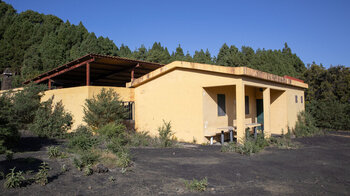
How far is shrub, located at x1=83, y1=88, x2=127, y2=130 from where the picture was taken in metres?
11.0

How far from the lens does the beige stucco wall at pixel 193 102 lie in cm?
1000

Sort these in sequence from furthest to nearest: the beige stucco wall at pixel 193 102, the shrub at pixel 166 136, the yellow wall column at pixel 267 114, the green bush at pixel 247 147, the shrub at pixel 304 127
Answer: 1. the shrub at pixel 304 127
2. the yellow wall column at pixel 267 114
3. the beige stucco wall at pixel 193 102
4. the shrub at pixel 166 136
5. the green bush at pixel 247 147

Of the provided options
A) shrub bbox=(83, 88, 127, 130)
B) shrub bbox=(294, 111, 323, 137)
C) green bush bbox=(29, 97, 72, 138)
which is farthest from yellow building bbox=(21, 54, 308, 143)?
shrub bbox=(83, 88, 127, 130)

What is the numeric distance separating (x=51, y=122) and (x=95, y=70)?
5.46 m

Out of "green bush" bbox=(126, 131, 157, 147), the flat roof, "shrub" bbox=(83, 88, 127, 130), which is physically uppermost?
the flat roof

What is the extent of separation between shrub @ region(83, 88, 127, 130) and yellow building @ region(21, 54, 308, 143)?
68 cm

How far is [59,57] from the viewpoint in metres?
28.5

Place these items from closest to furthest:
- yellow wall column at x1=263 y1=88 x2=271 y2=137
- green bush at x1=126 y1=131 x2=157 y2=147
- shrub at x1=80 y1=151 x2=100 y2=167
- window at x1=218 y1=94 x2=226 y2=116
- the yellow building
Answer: shrub at x1=80 y1=151 x2=100 y2=167 → green bush at x1=126 y1=131 x2=157 y2=147 → the yellow building → yellow wall column at x1=263 y1=88 x2=271 y2=137 → window at x1=218 y1=94 x2=226 y2=116

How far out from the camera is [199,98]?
1010cm

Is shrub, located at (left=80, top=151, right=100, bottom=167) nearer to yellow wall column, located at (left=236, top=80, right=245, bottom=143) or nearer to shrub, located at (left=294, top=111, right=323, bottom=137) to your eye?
yellow wall column, located at (left=236, top=80, right=245, bottom=143)

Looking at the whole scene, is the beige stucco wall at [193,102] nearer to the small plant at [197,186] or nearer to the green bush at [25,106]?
the small plant at [197,186]

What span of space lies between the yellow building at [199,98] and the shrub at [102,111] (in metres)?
0.68

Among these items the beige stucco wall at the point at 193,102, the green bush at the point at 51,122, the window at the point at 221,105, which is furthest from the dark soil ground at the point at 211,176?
the green bush at the point at 51,122

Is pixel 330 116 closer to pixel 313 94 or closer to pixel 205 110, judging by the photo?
pixel 313 94
